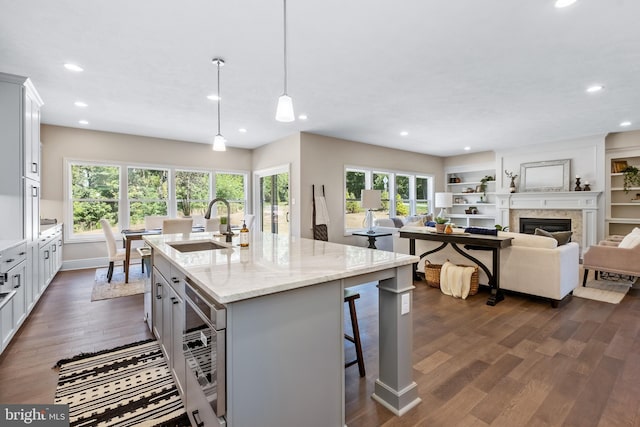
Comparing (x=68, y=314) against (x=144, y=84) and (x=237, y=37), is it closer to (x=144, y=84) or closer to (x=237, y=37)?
(x=144, y=84)

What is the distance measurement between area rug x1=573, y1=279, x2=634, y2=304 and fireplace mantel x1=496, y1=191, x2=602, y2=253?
223cm

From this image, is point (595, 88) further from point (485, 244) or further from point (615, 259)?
point (485, 244)

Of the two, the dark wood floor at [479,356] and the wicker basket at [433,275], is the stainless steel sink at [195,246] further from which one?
the wicker basket at [433,275]

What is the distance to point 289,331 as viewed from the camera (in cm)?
138

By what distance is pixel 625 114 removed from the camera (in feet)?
16.2

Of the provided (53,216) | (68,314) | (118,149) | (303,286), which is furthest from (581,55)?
(53,216)

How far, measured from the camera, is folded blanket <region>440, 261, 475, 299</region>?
12.7 feet

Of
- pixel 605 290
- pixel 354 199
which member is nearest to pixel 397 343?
pixel 605 290

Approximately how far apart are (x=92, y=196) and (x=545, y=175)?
972cm

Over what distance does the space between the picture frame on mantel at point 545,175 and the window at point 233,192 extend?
685 centimetres

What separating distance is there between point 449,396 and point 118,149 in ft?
22.1

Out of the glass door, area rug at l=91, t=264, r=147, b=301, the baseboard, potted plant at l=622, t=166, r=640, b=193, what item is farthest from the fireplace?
the baseboard

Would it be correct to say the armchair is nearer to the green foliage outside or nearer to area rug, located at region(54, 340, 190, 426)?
area rug, located at region(54, 340, 190, 426)

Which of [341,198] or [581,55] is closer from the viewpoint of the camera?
[581,55]
